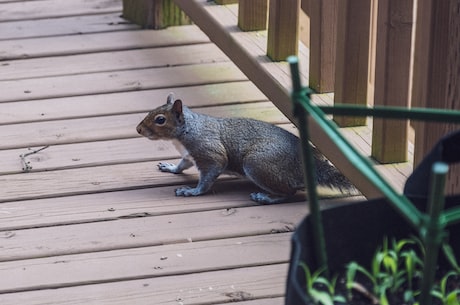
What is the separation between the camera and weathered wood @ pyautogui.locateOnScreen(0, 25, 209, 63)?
4.63 metres

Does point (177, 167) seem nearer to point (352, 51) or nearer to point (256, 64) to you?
point (256, 64)

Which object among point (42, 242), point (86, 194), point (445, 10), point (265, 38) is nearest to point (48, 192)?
point (86, 194)

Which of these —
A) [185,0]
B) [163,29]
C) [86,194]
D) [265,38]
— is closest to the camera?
[86,194]

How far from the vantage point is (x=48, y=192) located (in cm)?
337

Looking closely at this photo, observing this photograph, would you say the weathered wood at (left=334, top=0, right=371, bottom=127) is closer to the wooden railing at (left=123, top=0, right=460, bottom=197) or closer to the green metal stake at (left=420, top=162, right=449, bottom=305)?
the wooden railing at (left=123, top=0, right=460, bottom=197)

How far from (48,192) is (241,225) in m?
0.66

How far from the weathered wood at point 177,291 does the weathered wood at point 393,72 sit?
45 cm

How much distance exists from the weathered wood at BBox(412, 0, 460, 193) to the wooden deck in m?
0.55

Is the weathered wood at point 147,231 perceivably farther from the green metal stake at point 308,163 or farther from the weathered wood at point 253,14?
the green metal stake at point 308,163

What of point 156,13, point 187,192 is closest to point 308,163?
point 187,192

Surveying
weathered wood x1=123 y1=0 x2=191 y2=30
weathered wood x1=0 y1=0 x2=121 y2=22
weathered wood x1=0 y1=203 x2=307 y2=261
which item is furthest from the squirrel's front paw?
weathered wood x1=0 y1=0 x2=121 y2=22

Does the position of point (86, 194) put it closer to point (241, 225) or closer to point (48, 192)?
point (48, 192)

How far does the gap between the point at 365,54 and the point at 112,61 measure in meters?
1.73

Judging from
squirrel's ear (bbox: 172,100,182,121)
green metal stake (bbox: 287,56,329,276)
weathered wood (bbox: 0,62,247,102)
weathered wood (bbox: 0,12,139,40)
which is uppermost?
green metal stake (bbox: 287,56,329,276)
